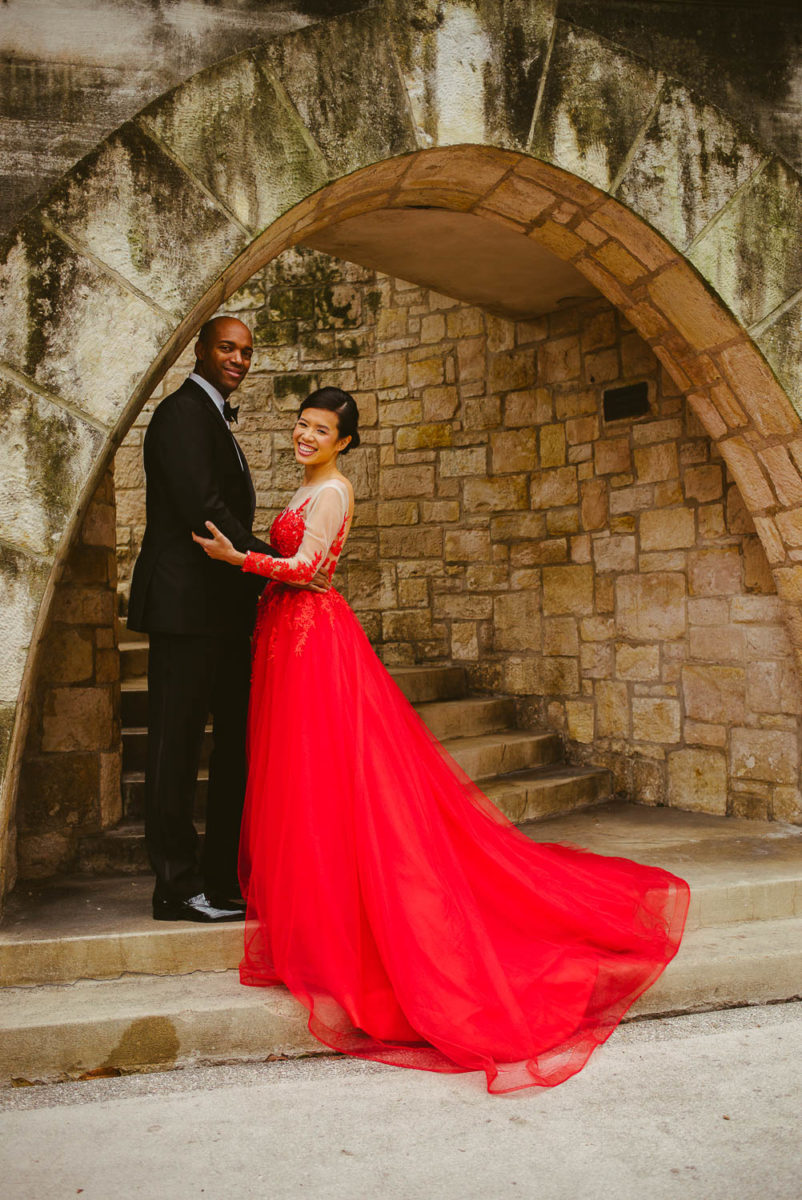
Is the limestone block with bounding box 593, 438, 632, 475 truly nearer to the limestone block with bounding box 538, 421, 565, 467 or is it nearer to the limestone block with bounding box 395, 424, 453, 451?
the limestone block with bounding box 538, 421, 565, 467

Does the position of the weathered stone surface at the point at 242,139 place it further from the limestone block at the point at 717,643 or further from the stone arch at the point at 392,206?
the limestone block at the point at 717,643

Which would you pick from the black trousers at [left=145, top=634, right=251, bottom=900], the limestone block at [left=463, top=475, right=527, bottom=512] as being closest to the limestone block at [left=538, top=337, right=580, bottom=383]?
the limestone block at [left=463, top=475, right=527, bottom=512]

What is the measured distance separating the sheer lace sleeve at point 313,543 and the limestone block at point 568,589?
2.41 m

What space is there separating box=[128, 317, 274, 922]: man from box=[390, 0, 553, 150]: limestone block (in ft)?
3.22

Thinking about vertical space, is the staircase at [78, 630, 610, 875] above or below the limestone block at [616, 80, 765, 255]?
below

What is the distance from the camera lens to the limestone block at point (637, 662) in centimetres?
502

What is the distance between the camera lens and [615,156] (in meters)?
3.49

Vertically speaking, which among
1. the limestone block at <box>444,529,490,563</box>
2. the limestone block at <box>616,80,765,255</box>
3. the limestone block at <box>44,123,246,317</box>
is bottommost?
the limestone block at <box>444,529,490,563</box>

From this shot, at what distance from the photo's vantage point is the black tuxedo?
300 cm

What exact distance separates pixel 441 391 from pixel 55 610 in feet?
10.5

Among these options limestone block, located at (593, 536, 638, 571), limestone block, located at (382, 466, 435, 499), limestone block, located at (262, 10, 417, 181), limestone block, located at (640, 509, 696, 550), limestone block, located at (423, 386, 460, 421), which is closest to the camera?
limestone block, located at (262, 10, 417, 181)

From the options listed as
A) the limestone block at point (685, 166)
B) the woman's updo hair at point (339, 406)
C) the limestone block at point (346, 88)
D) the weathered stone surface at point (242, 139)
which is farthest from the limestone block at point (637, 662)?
the weathered stone surface at point (242, 139)

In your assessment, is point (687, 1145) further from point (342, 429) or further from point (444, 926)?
point (342, 429)

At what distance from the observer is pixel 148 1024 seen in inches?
107
